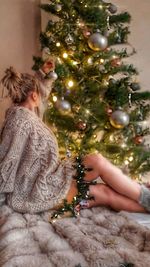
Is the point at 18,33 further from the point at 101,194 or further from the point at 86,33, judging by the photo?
the point at 101,194

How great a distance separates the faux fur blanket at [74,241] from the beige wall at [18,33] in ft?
4.95

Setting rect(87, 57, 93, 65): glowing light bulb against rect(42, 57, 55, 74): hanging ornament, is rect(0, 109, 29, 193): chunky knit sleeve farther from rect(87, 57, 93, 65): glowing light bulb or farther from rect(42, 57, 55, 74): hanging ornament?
rect(87, 57, 93, 65): glowing light bulb

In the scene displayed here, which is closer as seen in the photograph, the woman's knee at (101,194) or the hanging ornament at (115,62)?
the woman's knee at (101,194)

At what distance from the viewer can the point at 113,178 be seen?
6.96ft

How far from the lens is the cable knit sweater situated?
6.78 feet

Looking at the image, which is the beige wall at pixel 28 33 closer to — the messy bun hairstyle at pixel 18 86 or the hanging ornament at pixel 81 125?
the messy bun hairstyle at pixel 18 86

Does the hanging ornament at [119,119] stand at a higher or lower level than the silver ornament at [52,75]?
lower

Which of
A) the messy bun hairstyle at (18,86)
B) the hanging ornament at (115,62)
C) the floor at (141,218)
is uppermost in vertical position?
the hanging ornament at (115,62)

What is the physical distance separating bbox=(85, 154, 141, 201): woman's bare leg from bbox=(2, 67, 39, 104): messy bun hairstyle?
0.58 m

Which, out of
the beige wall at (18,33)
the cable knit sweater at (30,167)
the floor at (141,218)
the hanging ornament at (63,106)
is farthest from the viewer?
the beige wall at (18,33)

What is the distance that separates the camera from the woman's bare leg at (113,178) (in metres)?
2.10

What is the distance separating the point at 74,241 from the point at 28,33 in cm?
214

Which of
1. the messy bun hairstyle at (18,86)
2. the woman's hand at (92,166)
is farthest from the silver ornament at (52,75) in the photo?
the woman's hand at (92,166)

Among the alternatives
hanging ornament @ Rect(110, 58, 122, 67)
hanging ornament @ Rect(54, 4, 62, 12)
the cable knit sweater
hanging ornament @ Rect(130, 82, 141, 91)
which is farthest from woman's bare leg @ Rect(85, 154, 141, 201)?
hanging ornament @ Rect(54, 4, 62, 12)
